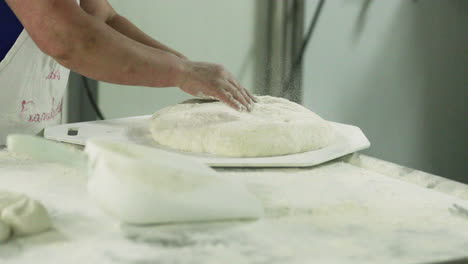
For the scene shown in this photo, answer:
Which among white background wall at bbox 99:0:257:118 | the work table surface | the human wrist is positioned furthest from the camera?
white background wall at bbox 99:0:257:118

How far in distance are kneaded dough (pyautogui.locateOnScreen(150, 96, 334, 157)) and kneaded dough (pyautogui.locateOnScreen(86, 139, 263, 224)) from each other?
339 millimetres

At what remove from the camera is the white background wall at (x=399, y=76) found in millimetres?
2385

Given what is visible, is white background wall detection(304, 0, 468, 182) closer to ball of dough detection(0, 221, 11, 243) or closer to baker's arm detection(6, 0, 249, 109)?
baker's arm detection(6, 0, 249, 109)

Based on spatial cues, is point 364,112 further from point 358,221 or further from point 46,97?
point 358,221

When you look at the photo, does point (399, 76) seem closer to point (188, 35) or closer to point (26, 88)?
point (188, 35)

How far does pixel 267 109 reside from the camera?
1.14 meters

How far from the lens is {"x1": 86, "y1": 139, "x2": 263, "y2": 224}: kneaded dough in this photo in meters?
0.59

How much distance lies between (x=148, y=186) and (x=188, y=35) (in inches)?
65.5

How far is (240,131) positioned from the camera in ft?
3.26

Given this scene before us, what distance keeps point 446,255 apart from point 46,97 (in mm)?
965

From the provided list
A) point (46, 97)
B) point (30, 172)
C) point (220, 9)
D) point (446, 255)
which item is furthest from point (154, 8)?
point (446, 255)

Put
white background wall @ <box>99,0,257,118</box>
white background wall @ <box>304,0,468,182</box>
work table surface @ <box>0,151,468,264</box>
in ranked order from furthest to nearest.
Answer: white background wall @ <box>304,0,468,182</box> < white background wall @ <box>99,0,257,118</box> < work table surface @ <box>0,151,468,264</box>

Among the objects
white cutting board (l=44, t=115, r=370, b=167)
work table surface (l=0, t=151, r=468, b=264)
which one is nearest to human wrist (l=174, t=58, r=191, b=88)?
white cutting board (l=44, t=115, r=370, b=167)

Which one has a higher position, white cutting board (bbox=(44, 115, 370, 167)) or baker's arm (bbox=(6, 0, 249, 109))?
baker's arm (bbox=(6, 0, 249, 109))
